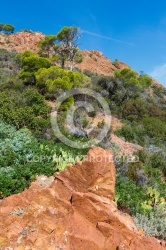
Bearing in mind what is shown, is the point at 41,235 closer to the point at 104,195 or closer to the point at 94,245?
the point at 94,245

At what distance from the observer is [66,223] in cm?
462

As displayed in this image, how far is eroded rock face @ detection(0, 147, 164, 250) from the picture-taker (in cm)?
427

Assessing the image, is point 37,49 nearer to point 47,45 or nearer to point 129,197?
point 47,45

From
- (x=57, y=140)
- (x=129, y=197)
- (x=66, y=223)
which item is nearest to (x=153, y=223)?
(x=129, y=197)

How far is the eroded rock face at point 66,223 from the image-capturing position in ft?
14.0

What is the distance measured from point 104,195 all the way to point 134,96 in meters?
18.1

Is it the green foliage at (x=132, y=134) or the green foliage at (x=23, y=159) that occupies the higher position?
the green foliage at (x=132, y=134)

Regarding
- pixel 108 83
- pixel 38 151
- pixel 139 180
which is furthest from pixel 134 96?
pixel 38 151

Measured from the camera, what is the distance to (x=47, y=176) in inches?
304

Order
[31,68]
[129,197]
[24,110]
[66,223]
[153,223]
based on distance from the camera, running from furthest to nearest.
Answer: [31,68] < [24,110] < [129,197] < [153,223] < [66,223]

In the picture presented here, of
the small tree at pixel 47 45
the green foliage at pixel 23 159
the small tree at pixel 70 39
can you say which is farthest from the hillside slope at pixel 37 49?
the green foliage at pixel 23 159

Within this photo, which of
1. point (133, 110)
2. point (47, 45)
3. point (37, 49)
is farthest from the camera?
point (37, 49)

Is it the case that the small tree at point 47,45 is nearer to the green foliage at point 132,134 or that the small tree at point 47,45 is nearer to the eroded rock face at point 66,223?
the green foliage at point 132,134

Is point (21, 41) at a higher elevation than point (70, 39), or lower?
higher
